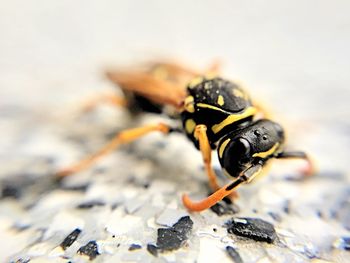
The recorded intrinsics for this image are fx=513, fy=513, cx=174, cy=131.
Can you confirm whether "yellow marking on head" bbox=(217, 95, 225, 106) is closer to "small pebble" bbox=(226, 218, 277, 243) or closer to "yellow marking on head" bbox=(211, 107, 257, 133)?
"yellow marking on head" bbox=(211, 107, 257, 133)

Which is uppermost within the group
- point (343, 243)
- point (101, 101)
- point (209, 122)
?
point (209, 122)

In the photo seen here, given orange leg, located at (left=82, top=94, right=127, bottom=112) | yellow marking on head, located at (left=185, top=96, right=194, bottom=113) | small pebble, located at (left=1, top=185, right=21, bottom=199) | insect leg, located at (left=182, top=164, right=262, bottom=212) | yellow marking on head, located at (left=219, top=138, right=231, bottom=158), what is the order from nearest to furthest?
1. insect leg, located at (left=182, top=164, right=262, bottom=212)
2. yellow marking on head, located at (left=219, top=138, right=231, bottom=158)
3. small pebble, located at (left=1, top=185, right=21, bottom=199)
4. yellow marking on head, located at (left=185, top=96, right=194, bottom=113)
5. orange leg, located at (left=82, top=94, right=127, bottom=112)

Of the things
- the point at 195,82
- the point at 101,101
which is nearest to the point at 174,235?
the point at 195,82

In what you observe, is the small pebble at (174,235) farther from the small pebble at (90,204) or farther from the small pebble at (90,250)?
the small pebble at (90,204)

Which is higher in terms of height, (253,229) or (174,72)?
(174,72)

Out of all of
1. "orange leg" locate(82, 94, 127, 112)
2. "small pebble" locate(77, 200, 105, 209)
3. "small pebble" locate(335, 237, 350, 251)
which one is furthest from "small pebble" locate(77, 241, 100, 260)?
"orange leg" locate(82, 94, 127, 112)

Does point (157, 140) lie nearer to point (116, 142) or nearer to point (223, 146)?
point (116, 142)
